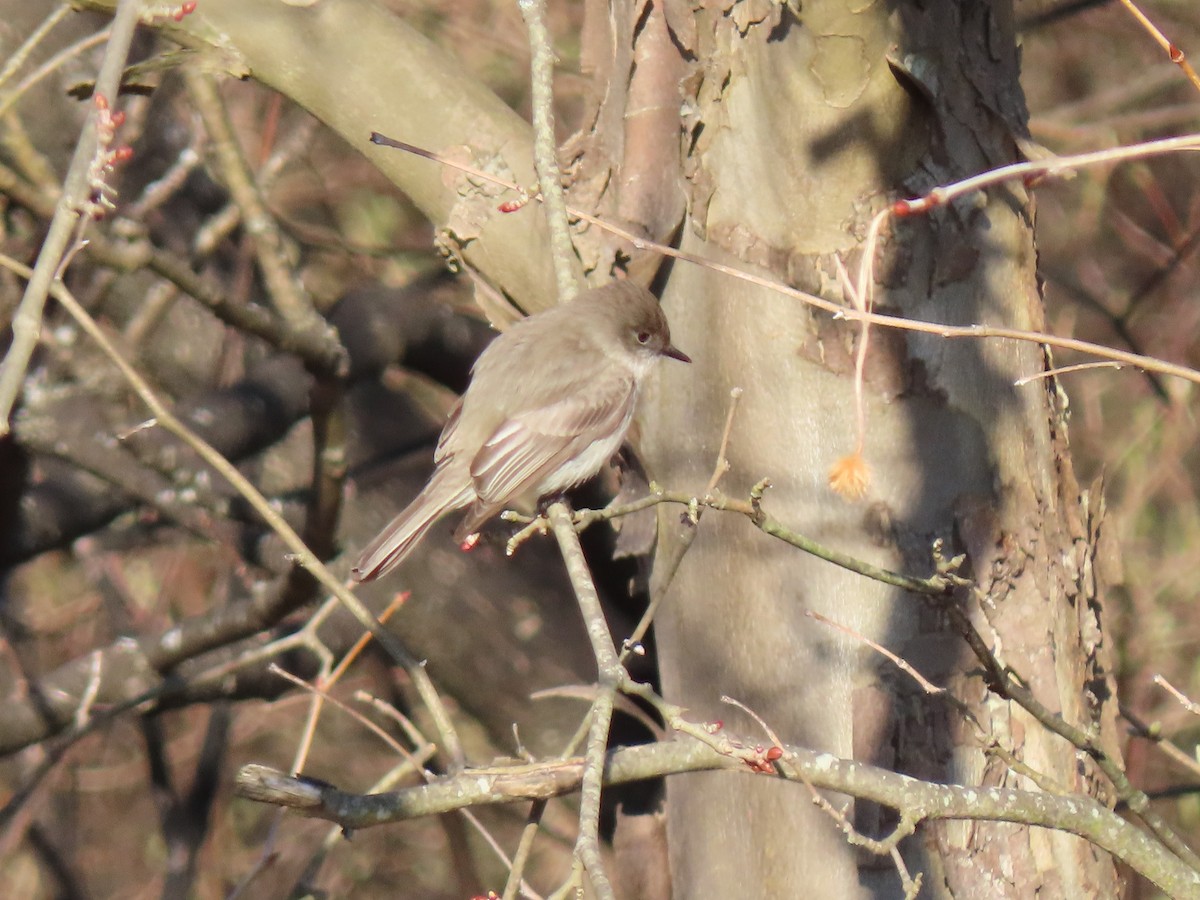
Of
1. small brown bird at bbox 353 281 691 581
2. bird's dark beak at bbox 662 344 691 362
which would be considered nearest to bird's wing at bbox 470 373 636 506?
small brown bird at bbox 353 281 691 581

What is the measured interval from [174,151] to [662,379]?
4096 millimetres

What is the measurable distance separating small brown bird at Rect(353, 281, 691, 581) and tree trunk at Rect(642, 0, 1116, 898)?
841 mm

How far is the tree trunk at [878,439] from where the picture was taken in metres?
3.26

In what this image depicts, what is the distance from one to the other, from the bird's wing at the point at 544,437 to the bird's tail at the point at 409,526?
9 cm

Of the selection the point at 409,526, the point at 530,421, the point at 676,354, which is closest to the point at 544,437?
the point at 530,421

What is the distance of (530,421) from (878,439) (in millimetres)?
1669

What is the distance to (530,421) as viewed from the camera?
15.6 ft

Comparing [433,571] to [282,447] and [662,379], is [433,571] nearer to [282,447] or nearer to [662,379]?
[282,447]

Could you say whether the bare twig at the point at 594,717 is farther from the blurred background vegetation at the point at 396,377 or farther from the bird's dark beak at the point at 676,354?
the blurred background vegetation at the point at 396,377

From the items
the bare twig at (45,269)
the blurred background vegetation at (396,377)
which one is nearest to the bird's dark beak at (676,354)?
the bare twig at (45,269)

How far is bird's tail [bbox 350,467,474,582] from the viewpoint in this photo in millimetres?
4223

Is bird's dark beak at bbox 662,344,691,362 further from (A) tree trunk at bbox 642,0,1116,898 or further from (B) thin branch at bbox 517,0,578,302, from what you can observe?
(B) thin branch at bbox 517,0,578,302

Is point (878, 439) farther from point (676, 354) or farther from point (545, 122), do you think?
point (545, 122)

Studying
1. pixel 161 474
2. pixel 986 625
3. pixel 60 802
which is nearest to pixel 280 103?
pixel 161 474
